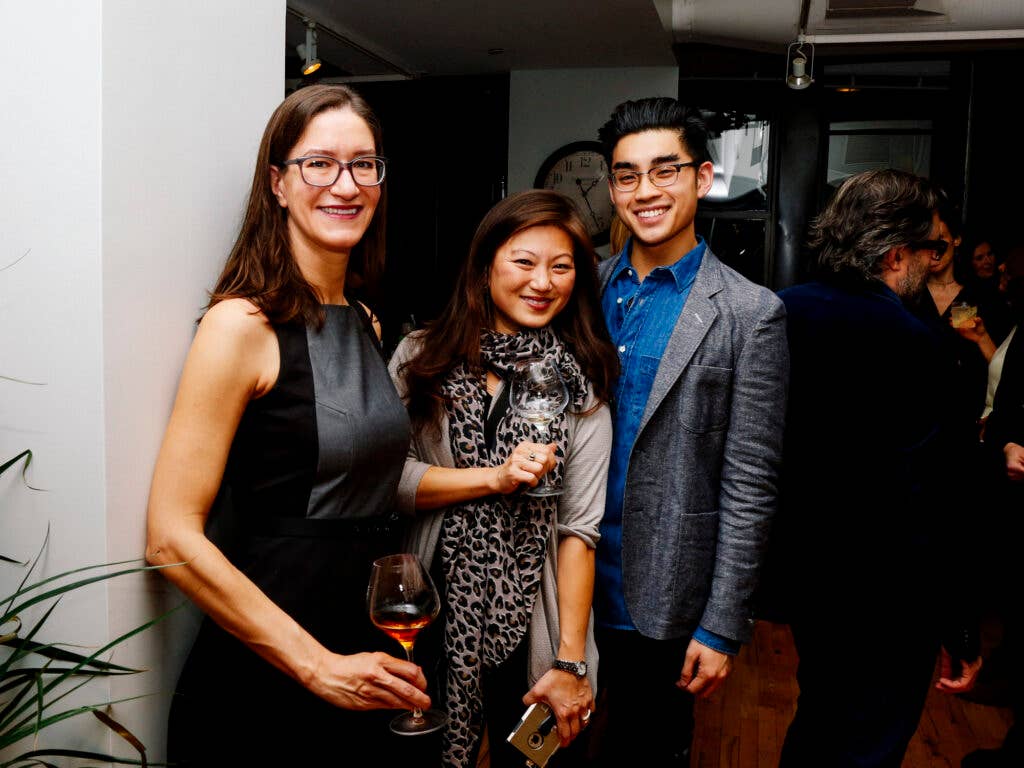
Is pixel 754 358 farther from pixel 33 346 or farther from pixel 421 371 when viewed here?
pixel 33 346

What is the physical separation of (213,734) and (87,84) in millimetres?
935

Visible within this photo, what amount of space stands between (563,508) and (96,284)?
37.2 inches

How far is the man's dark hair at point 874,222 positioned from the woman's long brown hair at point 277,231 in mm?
1219

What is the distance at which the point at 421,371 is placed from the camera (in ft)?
5.52

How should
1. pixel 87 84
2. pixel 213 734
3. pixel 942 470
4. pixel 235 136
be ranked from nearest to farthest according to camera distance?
pixel 87 84 → pixel 213 734 → pixel 235 136 → pixel 942 470

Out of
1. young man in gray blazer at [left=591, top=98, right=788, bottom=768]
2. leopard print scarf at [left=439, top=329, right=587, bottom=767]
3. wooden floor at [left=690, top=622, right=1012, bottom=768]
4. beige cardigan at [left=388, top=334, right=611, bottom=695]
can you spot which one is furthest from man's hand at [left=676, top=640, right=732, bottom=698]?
wooden floor at [left=690, top=622, right=1012, bottom=768]

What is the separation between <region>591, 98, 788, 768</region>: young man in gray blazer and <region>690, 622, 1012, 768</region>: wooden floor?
4.07 ft

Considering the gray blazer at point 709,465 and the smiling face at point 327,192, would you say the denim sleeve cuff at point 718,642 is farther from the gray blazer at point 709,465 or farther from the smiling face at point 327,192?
the smiling face at point 327,192

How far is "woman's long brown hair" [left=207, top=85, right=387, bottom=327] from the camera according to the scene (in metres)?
1.33

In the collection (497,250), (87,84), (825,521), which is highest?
(87,84)

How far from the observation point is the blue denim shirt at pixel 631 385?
1.80 metres

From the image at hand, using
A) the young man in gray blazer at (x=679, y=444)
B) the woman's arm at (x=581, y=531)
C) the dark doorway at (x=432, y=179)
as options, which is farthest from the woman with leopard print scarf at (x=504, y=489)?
the dark doorway at (x=432, y=179)

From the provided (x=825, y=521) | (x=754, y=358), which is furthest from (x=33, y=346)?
(x=825, y=521)

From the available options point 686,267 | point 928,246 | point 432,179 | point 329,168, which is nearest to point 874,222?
point 928,246
